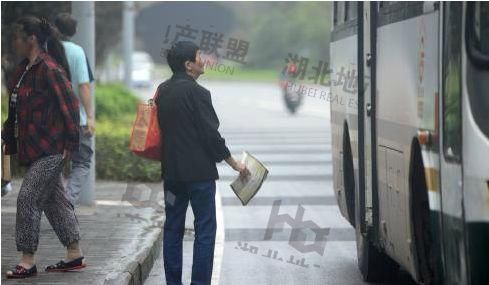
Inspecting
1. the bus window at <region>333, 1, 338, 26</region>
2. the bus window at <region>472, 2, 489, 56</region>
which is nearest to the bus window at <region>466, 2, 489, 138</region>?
the bus window at <region>472, 2, 489, 56</region>

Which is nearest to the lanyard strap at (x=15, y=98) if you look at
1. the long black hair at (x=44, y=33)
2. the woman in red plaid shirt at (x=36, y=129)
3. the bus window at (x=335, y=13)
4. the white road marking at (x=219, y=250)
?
the woman in red plaid shirt at (x=36, y=129)

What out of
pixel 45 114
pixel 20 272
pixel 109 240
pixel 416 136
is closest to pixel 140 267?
pixel 20 272

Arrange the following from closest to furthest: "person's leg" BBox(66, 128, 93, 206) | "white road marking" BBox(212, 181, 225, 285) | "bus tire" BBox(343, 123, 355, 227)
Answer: "white road marking" BBox(212, 181, 225, 285)
"bus tire" BBox(343, 123, 355, 227)
"person's leg" BBox(66, 128, 93, 206)

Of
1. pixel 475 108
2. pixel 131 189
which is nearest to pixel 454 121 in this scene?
pixel 475 108

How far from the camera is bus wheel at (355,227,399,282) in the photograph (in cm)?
922

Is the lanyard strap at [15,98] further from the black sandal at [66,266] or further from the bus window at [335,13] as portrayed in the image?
the bus window at [335,13]

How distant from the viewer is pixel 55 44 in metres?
9.05

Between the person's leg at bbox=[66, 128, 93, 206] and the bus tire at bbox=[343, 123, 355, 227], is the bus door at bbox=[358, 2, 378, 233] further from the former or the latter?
the person's leg at bbox=[66, 128, 93, 206]

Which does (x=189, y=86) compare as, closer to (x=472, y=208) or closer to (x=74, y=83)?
(x=472, y=208)

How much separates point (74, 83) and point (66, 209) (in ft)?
8.69

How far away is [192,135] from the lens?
25.5ft

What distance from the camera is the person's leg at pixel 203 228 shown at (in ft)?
25.8

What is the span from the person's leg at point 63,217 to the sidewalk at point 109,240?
20cm

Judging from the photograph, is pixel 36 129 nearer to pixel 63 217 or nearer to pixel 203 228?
pixel 63 217
